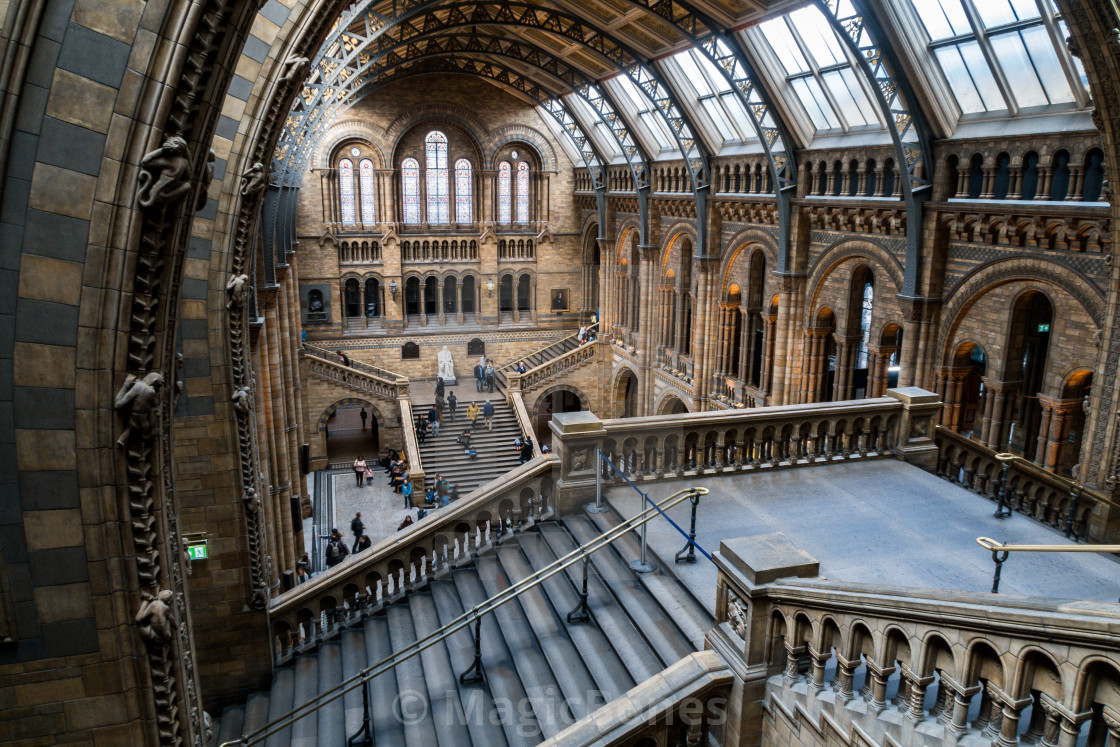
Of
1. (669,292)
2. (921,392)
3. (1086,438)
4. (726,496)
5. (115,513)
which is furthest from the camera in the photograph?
(669,292)

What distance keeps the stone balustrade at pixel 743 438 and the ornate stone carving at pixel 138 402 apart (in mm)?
4836

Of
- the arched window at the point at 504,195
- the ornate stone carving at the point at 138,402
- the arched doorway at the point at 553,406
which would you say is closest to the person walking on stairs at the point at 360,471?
the arched doorway at the point at 553,406

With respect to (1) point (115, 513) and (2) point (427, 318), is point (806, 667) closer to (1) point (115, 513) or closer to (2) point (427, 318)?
(1) point (115, 513)

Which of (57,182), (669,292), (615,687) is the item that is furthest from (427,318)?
(57,182)

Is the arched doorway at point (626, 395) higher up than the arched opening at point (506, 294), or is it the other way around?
the arched opening at point (506, 294)

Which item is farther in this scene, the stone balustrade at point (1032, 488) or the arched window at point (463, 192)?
the arched window at point (463, 192)

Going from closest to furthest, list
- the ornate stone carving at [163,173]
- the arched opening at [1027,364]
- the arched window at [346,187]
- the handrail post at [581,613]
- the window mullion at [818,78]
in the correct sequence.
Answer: the ornate stone carving at [163,173] → the handrail post at [581,613] → the arched opening at [1027,364] → the window mullion at [818,78] → the arched window at [346,187]

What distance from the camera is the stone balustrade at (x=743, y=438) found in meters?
7.65

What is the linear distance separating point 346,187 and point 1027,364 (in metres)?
24.1

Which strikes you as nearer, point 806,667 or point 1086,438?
point 806,667

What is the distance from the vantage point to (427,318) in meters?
32.1

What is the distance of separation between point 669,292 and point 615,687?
2178 centimetres

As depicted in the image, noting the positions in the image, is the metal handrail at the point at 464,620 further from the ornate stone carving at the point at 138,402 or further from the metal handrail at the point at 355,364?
the metal handrail at the point at 355,364

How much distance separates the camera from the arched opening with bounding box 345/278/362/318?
3089 cm
